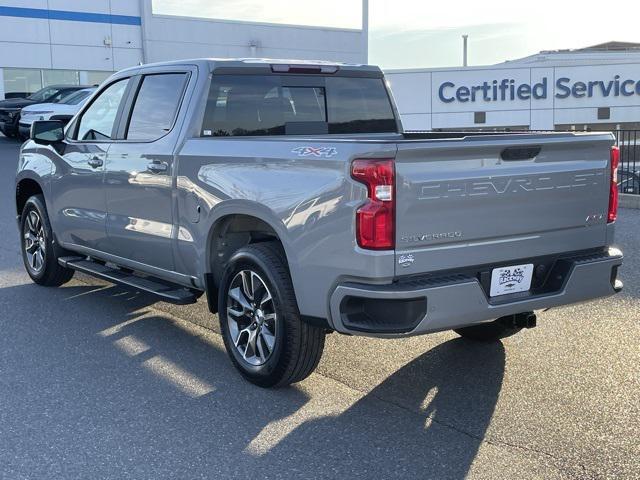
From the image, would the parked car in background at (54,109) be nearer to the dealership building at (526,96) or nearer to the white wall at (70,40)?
the dealership building at (526,96)

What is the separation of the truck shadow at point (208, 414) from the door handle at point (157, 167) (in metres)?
1.27

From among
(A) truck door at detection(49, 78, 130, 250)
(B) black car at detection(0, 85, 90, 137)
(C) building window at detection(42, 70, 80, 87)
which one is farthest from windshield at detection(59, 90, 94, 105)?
(C) building window at detection(42, 70, 80, 87)

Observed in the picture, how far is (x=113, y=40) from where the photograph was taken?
3931 cm

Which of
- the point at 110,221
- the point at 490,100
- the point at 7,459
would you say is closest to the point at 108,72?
the point at 490,100

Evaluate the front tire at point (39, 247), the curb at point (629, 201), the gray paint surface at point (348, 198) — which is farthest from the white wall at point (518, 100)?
the gray paint surface at point (348, 198)

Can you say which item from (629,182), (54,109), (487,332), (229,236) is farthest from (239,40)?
(487,332)

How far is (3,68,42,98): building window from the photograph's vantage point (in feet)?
118

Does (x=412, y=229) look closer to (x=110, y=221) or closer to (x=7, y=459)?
(x=7, y=459)

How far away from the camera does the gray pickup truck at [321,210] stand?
Answer: 3859mm

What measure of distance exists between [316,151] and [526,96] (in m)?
27.8

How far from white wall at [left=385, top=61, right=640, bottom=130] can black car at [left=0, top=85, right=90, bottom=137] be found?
46.8ft

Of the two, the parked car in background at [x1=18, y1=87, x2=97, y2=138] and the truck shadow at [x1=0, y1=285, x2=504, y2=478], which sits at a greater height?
the parked car in background at [x1=18, y1=87, x2=97, y2=138]

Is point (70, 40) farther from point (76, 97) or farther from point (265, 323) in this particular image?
point (265, 323)

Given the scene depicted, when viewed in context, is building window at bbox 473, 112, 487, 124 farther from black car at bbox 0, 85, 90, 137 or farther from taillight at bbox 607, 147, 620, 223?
taillight at bbox 607, 147, 620, 223
